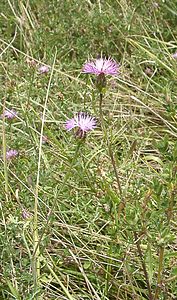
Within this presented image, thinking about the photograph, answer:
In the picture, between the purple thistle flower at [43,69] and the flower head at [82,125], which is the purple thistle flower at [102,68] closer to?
the flower head at [82,125]

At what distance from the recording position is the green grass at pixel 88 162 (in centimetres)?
100

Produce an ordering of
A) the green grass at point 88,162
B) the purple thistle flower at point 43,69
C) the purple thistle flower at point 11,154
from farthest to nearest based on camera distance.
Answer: the purple thistle flower at point 43,69 → the purple thistle flower at point 11,154 → the green grass at point 88,162

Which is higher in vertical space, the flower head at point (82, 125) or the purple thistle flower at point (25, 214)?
the flower head at point (82, 125)

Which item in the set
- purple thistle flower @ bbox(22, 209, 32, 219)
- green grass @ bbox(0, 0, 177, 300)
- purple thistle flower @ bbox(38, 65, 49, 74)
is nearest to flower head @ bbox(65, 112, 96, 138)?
green grass @ bbox(0, 0, 177, 300)

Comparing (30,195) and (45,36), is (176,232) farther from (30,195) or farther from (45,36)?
(45,36)

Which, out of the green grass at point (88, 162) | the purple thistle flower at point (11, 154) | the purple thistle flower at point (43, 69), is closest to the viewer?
the green grass at point (88, 162)

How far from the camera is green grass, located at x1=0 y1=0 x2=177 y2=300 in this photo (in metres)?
1.00

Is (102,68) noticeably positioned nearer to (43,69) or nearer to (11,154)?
(11,154)

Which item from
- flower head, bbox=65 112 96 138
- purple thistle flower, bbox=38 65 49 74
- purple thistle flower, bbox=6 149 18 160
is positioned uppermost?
purple thistle flower, bbox=38 65 49 74

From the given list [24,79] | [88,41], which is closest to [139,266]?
[24,79]

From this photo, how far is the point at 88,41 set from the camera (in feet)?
5.88

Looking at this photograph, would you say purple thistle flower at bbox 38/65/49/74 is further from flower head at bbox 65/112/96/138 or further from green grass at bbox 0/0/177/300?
flower head at bbox 65/112/96/138

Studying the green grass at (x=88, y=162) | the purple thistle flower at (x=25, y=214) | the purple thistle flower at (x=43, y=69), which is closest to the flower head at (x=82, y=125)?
the green grass at (x=88, y=162)

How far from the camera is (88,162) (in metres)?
1.16
